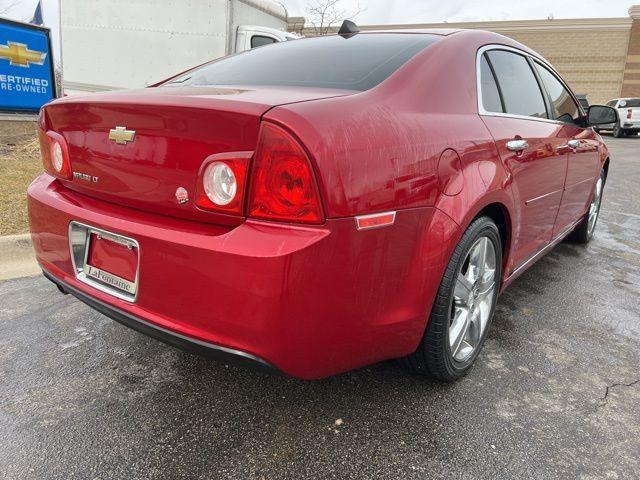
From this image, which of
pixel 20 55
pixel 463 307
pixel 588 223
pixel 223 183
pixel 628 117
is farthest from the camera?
pixel 628 117

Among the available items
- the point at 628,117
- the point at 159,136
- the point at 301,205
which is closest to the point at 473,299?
the point at 301,205

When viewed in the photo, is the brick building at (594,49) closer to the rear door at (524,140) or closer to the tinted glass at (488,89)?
the rear door at (524,140)

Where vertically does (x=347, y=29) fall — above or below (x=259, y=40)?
below

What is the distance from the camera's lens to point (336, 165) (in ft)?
5.02

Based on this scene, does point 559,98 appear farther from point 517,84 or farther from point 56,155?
point 56,155

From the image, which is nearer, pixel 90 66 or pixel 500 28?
pixel 90 66

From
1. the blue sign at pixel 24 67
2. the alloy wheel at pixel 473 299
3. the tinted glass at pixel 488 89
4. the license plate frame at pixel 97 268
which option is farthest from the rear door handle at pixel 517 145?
the blue sign at pixel 24 67

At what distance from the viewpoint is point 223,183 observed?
161cm

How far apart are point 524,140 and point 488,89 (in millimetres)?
326

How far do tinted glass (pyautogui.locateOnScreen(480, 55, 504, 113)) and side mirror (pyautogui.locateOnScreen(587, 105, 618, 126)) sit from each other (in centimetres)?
181

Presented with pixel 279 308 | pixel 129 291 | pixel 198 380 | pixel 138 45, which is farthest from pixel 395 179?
pixel 138 45

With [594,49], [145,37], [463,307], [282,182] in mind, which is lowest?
[463,307]

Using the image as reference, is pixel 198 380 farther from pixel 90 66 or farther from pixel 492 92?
pixel 90 66

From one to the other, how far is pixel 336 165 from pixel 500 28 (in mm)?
40484
